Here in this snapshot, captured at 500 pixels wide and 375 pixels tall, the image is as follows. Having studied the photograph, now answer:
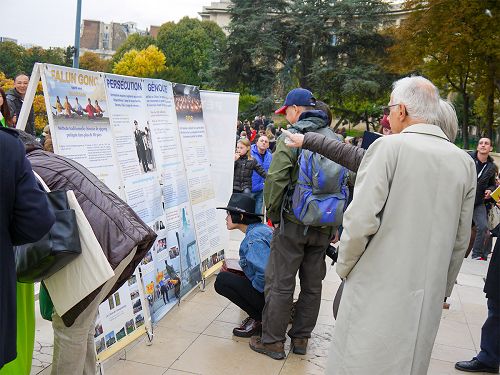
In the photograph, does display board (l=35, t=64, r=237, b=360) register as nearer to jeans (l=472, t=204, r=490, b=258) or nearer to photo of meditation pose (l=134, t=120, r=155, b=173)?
photo of meditation pose (l=134, t=120, r=155, b=173)

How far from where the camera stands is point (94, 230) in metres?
2.51

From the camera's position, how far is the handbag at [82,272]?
2.38 m

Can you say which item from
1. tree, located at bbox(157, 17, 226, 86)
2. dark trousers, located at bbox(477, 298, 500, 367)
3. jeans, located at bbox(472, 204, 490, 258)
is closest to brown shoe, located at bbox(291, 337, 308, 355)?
dark trousers, located at bbox(477, 298, 500, 367)

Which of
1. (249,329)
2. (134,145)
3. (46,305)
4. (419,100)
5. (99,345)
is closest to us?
(419,100)

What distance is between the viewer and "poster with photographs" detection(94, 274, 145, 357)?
3.50 m

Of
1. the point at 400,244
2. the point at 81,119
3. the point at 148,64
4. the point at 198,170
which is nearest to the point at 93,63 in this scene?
the point at 148,64

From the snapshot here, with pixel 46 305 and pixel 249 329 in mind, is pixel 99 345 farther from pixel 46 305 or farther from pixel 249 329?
pixel 249 329

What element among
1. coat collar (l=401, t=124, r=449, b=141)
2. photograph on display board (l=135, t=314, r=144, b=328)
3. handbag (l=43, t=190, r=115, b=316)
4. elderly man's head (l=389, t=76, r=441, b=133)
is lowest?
photograph on display board (l=135, t=314, r=144, b=328)

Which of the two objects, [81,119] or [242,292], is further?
[242,292]

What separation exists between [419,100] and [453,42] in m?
19.9

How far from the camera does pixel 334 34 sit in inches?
1212

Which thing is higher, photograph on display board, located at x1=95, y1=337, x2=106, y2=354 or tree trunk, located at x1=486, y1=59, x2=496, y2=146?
tree trunk, located at x1=486, y1=59, x2=496, y2=146

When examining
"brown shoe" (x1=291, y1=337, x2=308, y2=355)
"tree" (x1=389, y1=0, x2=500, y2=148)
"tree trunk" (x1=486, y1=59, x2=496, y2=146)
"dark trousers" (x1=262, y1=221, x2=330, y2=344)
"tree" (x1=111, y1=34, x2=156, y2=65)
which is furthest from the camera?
"tree" (x1=111, y1=34, x2=156, y2=65)

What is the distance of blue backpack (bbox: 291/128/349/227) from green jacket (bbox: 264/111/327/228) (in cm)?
10
